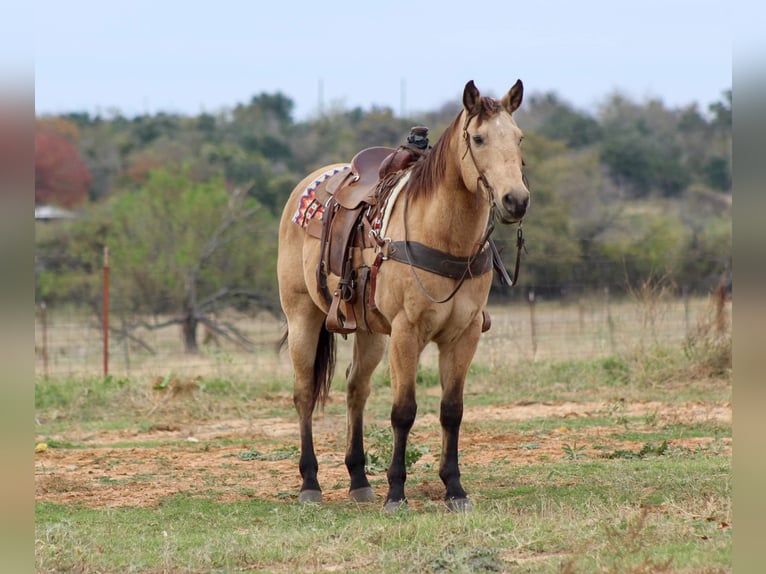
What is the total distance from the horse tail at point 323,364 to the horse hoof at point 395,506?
4.48ft

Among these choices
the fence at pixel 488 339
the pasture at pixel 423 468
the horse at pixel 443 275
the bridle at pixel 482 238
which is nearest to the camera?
the pasture at pixel 423 468

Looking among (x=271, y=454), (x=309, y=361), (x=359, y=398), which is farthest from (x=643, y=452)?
(x=271, y=454)

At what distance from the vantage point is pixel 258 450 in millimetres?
8492

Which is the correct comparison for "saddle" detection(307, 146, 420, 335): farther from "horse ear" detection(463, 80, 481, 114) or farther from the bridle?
"horse ear" detection(463, 80, 481, 114)

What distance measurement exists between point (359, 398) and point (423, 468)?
0.90 metres

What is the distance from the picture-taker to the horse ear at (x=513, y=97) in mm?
5523

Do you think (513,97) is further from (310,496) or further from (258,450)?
(258,450)

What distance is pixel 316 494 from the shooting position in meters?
6.50

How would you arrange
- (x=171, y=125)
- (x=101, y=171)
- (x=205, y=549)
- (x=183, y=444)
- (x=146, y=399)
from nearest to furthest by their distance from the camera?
(x=205, y=549) → (x=183, y=444) → (x=146, y=399) → (x=101, y=171) → (x=171, y=125)

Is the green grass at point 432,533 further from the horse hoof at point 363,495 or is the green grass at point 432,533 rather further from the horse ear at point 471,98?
the horse ear at point 471,98

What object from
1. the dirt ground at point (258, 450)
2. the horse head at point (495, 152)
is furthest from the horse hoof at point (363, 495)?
the horse head at point (495, 152)
